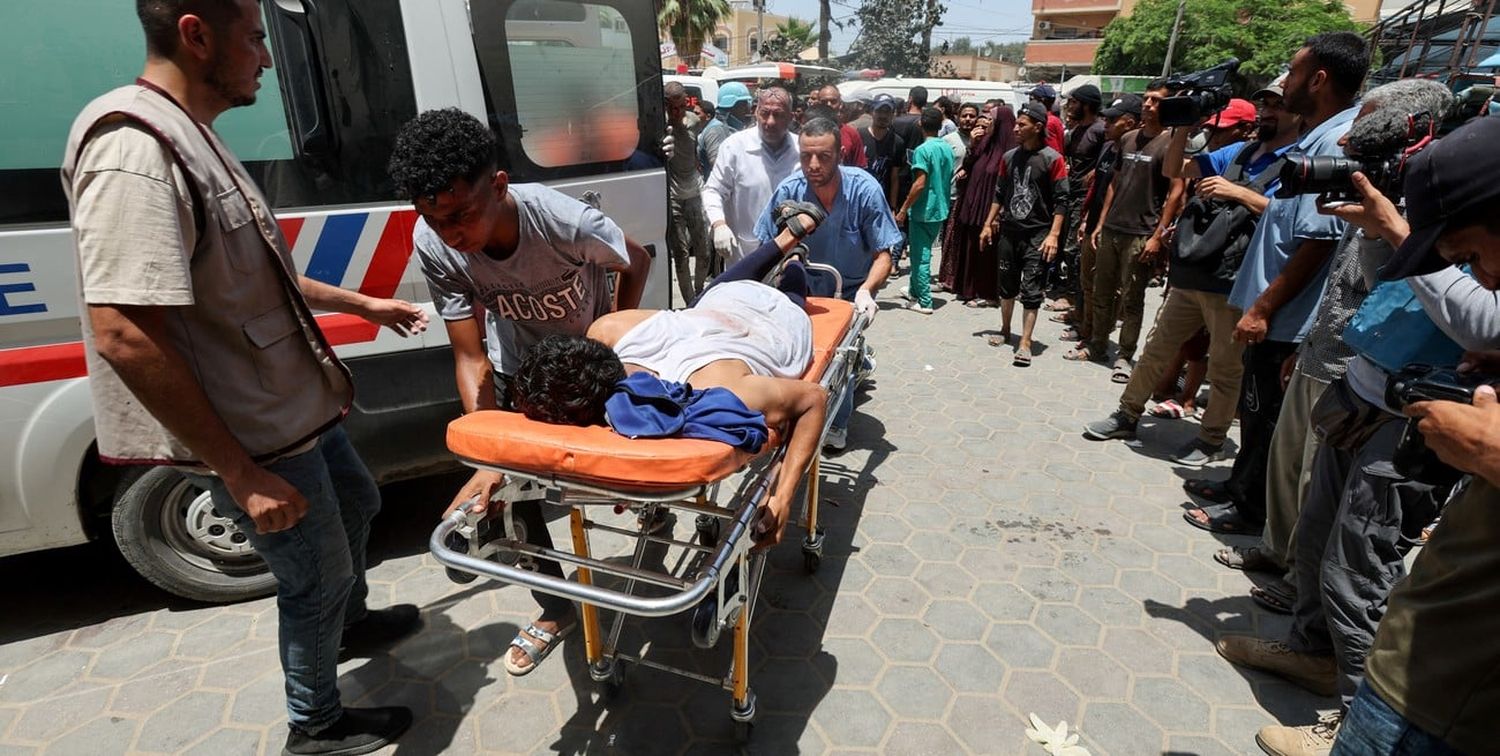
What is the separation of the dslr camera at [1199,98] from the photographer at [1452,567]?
102 inches

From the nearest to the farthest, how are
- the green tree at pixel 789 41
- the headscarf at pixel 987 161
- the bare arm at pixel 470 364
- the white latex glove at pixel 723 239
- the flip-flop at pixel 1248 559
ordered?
the bare arm at pixel 470 364
the flip-flop at pixel 1248 559
the white latex glove at pixel 723 239
the headscarf at pixel 987 161
the green tree at pixel 789 41

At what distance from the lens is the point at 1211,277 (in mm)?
3645

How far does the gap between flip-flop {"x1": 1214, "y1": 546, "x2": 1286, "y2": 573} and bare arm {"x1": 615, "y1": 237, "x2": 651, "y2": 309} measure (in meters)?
2.70

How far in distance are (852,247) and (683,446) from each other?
252 cm

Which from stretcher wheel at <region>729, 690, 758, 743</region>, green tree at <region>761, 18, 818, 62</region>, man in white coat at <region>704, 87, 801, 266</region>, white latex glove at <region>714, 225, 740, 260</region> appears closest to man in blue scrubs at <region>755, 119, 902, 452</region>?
white latex glove at <region>714, 225, 740, 260</region>

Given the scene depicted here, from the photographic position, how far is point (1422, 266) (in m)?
1.35

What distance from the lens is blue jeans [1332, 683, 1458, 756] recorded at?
4.20 feet

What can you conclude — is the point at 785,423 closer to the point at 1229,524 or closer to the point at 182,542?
the point at 182,542

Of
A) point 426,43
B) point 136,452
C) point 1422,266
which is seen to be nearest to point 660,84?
point 426,43

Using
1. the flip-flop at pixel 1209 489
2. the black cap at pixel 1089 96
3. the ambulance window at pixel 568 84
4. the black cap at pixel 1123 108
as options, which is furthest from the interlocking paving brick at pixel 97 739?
the black cap at pixel 1089 96

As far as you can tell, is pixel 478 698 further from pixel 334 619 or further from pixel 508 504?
pixel 508 504

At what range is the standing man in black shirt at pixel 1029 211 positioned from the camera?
5363 mm

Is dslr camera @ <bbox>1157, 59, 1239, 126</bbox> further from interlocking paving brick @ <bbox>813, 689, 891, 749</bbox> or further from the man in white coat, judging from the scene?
interlocking paving brick @ <bbox>813, 689, 891, 749</bbox>

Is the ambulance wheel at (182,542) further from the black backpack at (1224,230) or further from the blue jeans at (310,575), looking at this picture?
the black backpack at (1224,230)
